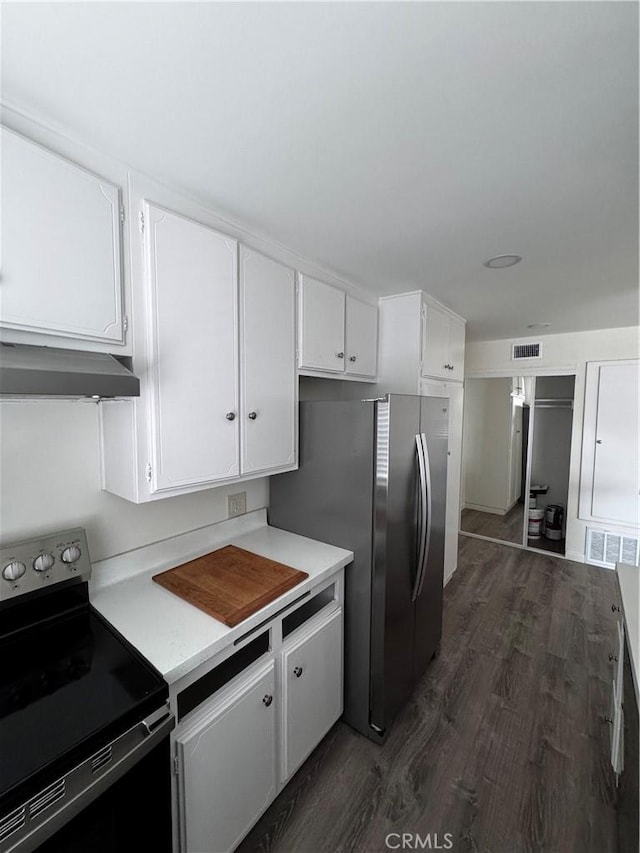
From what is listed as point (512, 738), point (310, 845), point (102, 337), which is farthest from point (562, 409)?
point (102, 337)

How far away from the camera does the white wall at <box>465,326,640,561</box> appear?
3346 millimetres

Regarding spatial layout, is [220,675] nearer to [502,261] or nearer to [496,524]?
[502,261]

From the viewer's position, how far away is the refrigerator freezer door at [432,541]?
1.90 metres

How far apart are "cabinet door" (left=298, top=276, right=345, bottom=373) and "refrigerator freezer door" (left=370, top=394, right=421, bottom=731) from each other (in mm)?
514

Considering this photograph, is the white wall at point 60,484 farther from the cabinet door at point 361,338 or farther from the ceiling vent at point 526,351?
the ceiling vent at point 526,351

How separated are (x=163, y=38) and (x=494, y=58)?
0.72 metres

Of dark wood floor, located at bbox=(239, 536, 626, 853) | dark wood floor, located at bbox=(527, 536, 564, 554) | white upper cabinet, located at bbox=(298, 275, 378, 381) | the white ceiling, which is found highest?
the white ceiling

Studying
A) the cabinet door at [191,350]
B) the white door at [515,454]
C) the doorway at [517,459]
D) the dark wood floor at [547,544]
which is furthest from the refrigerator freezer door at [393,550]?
the white door at [515,454]

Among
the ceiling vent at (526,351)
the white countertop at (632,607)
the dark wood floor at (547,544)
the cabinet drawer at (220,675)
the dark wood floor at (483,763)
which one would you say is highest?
the ceiling vent at (526,351)

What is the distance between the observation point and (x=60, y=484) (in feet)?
4.22

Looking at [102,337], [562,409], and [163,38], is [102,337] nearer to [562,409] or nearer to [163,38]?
[163,38]

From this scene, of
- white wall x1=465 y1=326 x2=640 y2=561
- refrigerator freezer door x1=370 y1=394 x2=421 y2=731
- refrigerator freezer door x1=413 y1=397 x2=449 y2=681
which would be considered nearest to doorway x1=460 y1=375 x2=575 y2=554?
white wall x1=465 y1=326 x2=640 y2=561

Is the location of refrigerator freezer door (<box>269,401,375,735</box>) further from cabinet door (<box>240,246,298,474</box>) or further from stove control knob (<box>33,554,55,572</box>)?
stove control knob (<box>33,554,55,572</box>)

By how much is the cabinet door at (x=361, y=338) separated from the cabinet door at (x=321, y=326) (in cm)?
9
